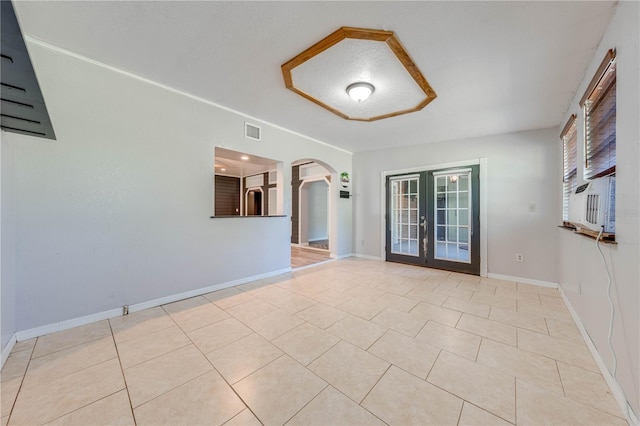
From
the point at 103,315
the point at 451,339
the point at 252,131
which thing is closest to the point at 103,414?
the point at 103,315

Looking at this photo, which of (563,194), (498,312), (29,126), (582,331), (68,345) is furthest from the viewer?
(563,194)

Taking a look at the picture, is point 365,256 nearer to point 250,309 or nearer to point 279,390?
point 250,309

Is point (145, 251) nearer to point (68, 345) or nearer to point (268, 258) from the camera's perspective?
point (68, 345)

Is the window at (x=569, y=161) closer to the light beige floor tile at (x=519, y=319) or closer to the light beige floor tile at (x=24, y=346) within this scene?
the light beige floor tile at (x=519, y=319)

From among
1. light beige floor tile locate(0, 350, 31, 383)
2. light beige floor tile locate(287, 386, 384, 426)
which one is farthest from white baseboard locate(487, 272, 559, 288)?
light beige floor tile locate(0, 350, 31, 383)

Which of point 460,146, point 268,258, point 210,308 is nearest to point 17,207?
point 210,308

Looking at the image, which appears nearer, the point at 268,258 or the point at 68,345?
the point at 68,345

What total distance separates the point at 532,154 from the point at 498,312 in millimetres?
2728

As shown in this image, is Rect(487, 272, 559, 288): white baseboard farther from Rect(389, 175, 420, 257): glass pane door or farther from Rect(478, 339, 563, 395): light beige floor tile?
Rect(478, 339, 563, 395): light beige floor tile

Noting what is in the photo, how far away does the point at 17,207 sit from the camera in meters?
1.94

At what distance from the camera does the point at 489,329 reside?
7.24 feet

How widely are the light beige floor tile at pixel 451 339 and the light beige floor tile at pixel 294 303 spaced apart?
1.27 metres

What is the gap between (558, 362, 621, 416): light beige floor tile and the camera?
136cm

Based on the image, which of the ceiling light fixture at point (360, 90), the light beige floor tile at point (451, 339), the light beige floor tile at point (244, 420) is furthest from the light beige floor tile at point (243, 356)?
the ceiling light fixture at point (360, 90)
